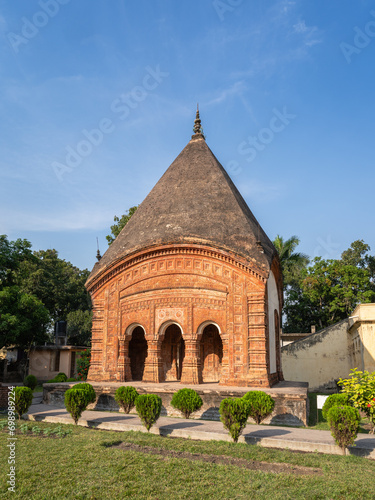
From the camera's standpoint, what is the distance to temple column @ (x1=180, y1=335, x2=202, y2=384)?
43.4 ft

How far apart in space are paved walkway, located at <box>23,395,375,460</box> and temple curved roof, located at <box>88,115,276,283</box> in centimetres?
507

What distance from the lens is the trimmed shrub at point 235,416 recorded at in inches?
324

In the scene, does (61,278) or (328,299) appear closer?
(328,299)

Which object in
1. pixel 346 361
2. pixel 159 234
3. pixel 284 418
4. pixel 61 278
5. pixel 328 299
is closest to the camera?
pixel 284 418

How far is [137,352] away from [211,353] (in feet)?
10.6

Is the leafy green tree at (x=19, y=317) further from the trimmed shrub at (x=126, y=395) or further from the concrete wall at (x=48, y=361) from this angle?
the trimmed shrub at (x=126, y=395)

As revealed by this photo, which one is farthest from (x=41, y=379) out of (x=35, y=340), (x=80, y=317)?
(x=80, y=317)

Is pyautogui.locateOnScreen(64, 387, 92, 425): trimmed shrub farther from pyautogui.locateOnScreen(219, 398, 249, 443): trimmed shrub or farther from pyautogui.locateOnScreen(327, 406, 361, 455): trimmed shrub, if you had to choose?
pyautogui.locateOnScreen(327, 406, 361, 455): trimmed shrub

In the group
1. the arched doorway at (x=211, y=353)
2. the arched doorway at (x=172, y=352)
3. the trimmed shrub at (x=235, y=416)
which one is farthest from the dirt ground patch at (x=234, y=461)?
the arched doorway at (x=172, y=352)

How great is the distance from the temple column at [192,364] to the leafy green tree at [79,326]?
61.5 feet

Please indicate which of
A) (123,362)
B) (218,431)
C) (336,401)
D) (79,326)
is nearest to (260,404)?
(218,431)

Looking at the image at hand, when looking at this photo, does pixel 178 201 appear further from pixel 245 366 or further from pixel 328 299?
pixel 328 299

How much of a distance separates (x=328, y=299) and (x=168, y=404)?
20426 mm

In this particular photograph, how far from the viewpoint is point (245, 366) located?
41.4 ft
